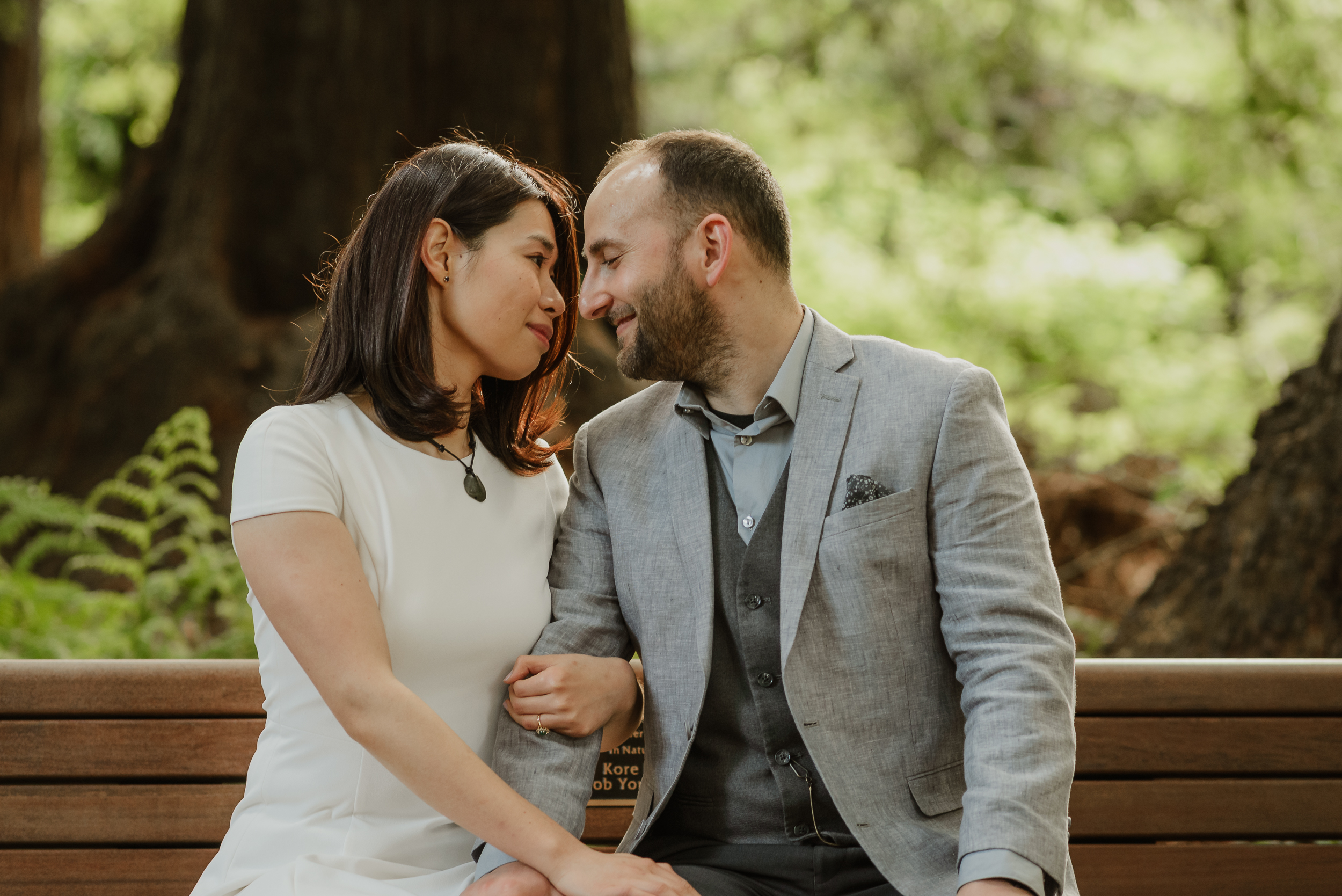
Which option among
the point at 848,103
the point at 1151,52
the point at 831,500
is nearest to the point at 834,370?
the point at 831,500

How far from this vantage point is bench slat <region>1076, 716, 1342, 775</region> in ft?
8.20

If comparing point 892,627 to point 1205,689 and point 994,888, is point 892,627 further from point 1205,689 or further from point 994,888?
point 1205,689

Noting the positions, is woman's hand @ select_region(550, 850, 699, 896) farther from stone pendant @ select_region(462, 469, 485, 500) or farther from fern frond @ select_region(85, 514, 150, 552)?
fern frond @ select_region(85, 514, 150, 552)

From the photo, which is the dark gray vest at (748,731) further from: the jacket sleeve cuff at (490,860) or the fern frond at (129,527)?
the fern frond at (129,527)

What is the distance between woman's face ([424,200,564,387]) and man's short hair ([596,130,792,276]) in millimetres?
266

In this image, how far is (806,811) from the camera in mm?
2100

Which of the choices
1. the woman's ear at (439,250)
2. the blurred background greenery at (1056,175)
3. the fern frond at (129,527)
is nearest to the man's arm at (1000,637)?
the woman's ear at (439,250)

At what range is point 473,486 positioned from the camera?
86.5 inches

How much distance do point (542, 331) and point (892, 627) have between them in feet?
3.04

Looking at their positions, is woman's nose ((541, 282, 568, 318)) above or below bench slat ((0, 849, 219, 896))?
above

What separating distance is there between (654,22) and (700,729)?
398 inches

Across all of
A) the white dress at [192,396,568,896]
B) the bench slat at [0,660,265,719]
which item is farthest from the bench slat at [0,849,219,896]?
the white dress at [192,396,568,896]

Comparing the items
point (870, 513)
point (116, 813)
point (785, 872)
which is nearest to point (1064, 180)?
point (870, 513)

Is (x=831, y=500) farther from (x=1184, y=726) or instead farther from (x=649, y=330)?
(x=1184, y=726)
